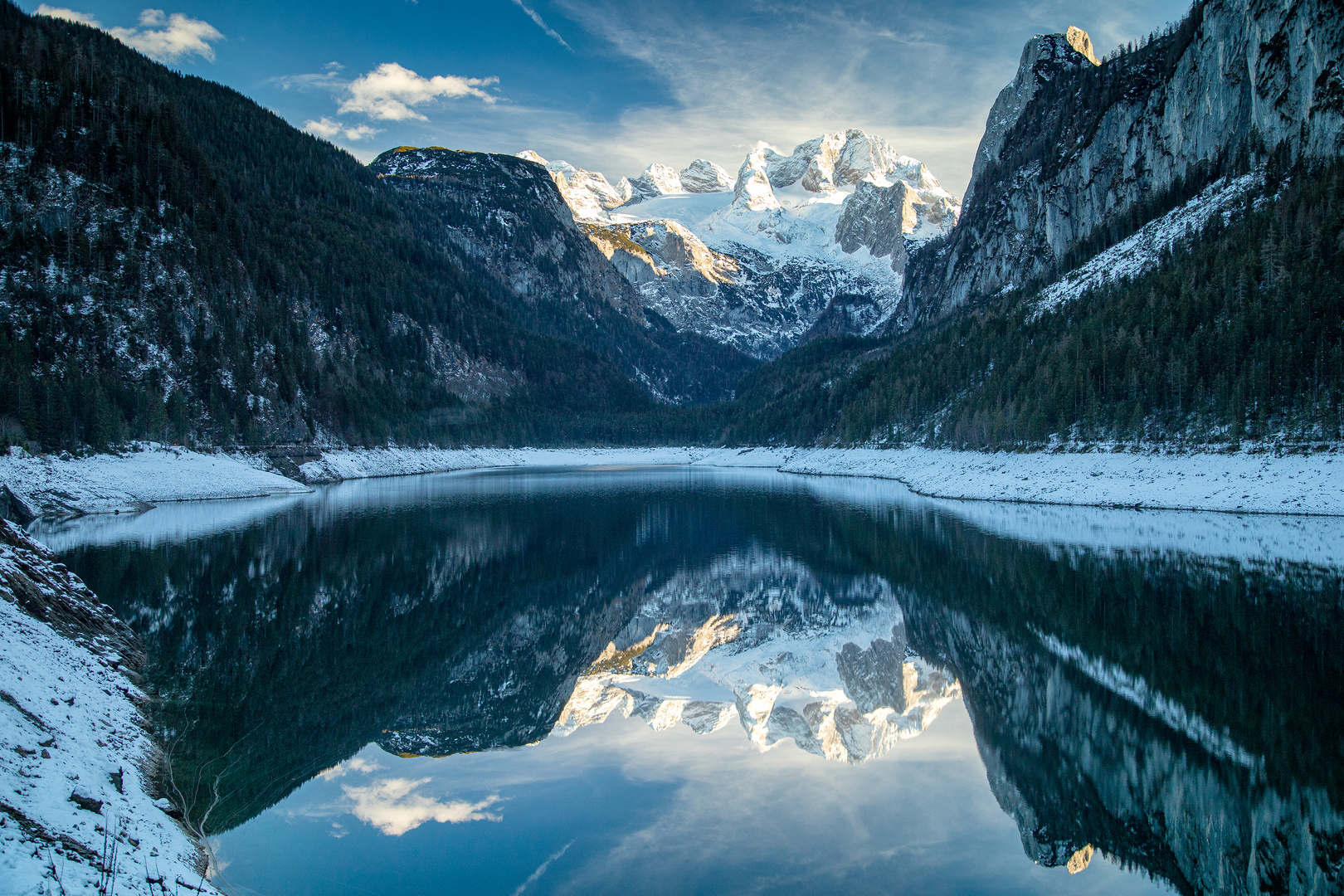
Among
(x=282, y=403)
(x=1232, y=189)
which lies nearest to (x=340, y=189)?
(x=282, y=403)

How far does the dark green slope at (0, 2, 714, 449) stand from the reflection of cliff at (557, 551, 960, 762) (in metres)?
49.3

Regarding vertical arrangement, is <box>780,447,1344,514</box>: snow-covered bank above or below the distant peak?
below

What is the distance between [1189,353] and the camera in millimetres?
50812

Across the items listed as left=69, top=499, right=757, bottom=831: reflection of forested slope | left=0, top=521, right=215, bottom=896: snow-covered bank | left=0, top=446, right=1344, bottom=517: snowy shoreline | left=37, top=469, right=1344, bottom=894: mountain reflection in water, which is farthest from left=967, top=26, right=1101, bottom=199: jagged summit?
left=0, top=521, right=215, bottom=896: snow-covered bank

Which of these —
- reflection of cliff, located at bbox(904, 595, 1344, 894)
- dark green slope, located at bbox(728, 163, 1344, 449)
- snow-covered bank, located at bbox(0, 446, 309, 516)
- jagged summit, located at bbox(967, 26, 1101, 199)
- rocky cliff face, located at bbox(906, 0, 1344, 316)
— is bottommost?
snow-covered bank, located at bbox(0, 446, 309, 516)

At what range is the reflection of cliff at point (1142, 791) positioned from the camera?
820 centimetres

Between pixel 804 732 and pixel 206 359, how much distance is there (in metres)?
83.4

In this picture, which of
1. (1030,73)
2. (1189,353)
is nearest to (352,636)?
(1189,353)

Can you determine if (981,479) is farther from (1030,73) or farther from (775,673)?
(1030,73)

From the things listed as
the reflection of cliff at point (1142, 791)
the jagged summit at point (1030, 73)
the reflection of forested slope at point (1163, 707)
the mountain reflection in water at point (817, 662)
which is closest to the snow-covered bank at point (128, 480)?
the mountain reflection in water at point (817, 662)

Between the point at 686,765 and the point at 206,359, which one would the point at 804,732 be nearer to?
the point at 686,765

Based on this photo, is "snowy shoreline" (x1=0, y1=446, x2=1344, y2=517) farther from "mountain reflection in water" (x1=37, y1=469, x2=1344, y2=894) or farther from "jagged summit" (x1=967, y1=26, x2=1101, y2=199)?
"jagged summit" (x1=967, y1=26, x2=1101, y2=199)

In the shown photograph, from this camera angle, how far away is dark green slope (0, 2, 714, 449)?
65312 millimetres

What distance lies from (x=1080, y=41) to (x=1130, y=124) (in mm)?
80530
